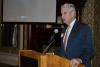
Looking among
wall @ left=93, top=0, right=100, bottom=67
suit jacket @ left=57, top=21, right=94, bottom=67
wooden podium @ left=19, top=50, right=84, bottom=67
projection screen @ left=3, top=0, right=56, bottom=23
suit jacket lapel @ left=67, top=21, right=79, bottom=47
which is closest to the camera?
wooden podium @ left=19, top=50, right=84, bottom=67

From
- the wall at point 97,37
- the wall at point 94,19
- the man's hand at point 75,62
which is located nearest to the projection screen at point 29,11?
the wall at point 94,19

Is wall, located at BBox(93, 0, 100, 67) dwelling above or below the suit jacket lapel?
below

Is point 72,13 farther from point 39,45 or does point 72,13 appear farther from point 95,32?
point 39,45

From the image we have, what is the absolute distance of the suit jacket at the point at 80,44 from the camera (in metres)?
2.51

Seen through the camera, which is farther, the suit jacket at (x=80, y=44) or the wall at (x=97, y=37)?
the wall at (x=97, y=37)

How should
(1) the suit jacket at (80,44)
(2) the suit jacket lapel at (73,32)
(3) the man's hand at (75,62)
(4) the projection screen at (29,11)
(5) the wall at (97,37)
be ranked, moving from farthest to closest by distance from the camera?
(4) the projection screen at (29,11), (5) the wall at (97,37), (2) the suit jacket lapel at (73,32), (1) the suit jacket at (80,44), (3) the man's hand at (75,62)

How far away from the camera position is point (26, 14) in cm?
564

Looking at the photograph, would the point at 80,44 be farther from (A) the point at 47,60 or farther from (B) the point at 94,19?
(B) the point at 94,19

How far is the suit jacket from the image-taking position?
251 centimetres

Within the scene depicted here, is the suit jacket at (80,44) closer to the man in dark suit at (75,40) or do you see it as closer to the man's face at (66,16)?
the man in dark suit at (75,40)

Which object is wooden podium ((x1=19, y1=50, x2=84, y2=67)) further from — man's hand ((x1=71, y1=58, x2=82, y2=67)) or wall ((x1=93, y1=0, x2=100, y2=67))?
wall ((x1=93, y1=0, x2=100, y2=67))

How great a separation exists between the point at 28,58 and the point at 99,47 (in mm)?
2457

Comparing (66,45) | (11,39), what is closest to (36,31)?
(11,39)

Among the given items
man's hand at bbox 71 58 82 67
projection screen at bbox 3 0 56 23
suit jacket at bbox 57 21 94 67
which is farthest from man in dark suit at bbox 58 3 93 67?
projection screen at bbox 3 0 56 23
